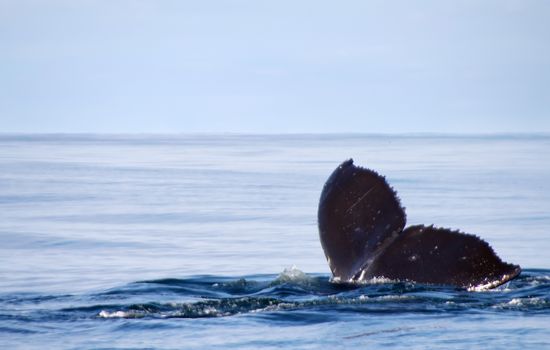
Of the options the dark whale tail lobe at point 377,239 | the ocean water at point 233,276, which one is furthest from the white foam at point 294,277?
the dark whale tail lobe at point 377,239

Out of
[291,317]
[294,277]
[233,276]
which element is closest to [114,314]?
[291,317]

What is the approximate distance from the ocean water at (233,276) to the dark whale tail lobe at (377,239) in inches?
5.8

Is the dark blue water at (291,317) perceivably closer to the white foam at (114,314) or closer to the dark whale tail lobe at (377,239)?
the white foam at (114,314)

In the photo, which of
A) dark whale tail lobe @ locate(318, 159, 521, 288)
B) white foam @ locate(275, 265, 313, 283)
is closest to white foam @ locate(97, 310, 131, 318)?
dark whale tail lobe @ locate(318, 159, 521, 288)

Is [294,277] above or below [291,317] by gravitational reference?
above

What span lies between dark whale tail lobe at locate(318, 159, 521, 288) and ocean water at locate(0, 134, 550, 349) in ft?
0.48

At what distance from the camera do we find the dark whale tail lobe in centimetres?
886

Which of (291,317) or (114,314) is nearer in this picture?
(291,317)

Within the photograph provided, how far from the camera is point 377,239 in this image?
30.1 ft

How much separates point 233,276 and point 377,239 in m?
3.03

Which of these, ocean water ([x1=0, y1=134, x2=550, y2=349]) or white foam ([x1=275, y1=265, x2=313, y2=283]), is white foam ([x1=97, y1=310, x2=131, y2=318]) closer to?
ocean water ([x1=0, y1=134, x2=550, y2=349])

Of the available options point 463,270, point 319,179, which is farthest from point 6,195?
point 463,270

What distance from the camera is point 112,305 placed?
9.52 metres

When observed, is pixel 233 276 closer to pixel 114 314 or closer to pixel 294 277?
pixel 294 277
